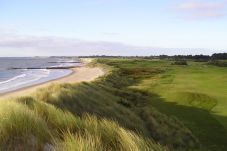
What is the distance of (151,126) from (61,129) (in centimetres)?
1321

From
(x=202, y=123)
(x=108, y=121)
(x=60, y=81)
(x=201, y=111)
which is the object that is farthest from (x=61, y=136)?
(x=60, y=81)

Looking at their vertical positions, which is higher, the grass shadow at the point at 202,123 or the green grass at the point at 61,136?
the green grass at the point at 61,136

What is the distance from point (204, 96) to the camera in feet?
112

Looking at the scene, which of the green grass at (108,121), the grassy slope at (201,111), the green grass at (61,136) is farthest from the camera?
the grassy slope at (201,111)

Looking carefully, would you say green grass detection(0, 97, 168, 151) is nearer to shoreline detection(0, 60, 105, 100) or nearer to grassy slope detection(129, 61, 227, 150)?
shoreline detection(0, 60, 105, 100)

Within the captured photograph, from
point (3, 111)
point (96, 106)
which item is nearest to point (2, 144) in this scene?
point (3, 111)

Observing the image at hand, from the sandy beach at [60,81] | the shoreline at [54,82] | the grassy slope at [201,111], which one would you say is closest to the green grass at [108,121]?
the grassy slope at [201,111]

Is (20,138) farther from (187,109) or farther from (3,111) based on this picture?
(187,109)

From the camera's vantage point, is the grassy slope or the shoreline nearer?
the grassy slope

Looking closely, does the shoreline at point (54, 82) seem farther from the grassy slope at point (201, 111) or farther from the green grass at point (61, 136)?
the grassy slope at point (201, 111)

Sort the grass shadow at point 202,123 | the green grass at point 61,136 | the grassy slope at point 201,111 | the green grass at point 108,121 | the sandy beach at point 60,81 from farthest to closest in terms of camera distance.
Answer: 1. the sandy beach at point 60,81
2. the grassy slope at point 201,111
3. the grass shadow at point 202,123
4. the green grass at point 108,121
5. the green grass at point 61,136

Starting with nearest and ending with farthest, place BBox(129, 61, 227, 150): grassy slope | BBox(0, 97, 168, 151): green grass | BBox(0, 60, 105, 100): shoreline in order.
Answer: BBox(0, 97, 168, 151): green grass → BBox(129, 61, 227, 150): grassy slope → BBox(0, 60, 105, 100): shoreline

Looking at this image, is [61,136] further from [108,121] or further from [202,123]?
[202,123]

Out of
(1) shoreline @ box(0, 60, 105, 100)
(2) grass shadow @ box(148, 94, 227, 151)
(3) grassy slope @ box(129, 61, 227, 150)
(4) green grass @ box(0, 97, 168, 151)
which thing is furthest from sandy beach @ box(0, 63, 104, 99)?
(4) green grass @ box(0, 97, 168, 151)
